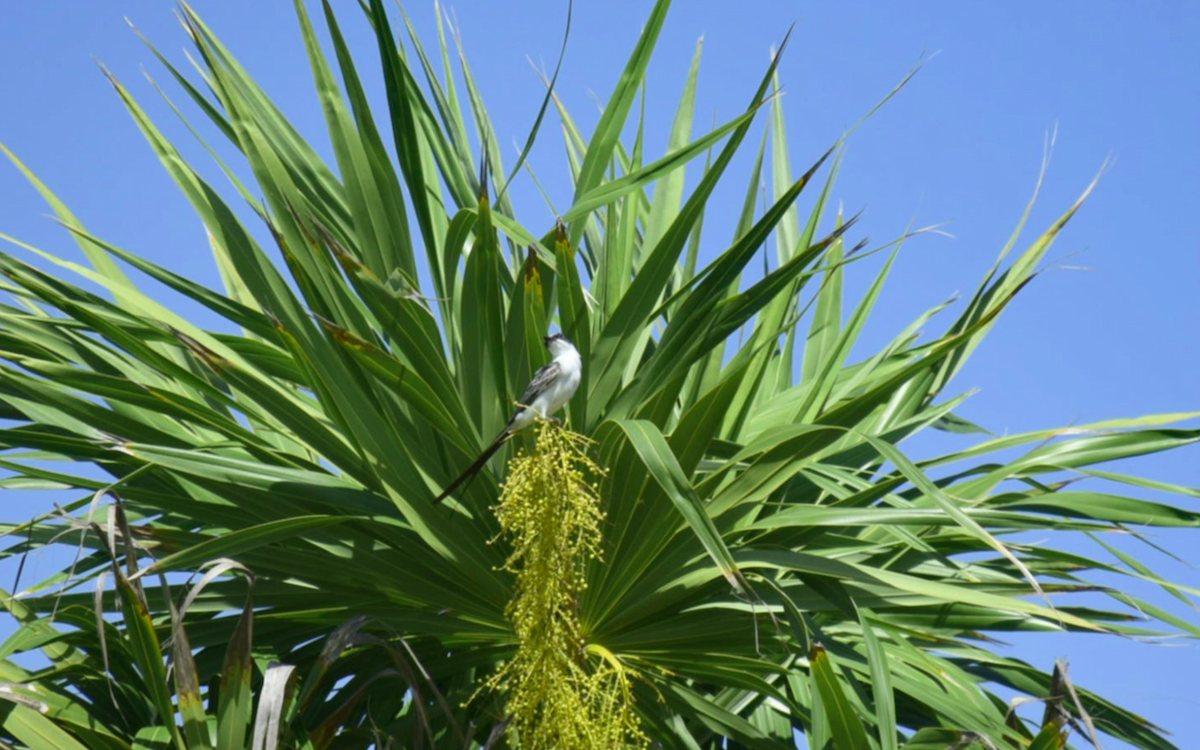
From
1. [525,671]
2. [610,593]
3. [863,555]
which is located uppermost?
[863,555]

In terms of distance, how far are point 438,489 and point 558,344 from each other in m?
0.46

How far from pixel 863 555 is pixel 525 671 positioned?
128cm

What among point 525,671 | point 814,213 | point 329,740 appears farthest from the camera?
point 814,213

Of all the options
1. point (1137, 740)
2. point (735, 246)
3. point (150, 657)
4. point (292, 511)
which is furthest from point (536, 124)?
point (1137, 740)

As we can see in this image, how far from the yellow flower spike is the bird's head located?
37 centimetres

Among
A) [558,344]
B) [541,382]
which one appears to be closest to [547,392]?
[541,382]

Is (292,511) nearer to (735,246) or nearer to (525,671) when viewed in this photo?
(525,671)

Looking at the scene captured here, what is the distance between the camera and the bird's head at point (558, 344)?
9.89 feet

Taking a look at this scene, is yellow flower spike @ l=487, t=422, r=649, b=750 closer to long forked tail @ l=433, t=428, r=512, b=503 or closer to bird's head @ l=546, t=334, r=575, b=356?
long forked tail @ l=433, t=428, r=512, b=503

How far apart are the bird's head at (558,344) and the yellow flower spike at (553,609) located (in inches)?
14.4

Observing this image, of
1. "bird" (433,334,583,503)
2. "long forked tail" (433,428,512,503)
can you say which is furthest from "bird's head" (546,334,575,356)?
"long forked tail" (433,428,512,503)

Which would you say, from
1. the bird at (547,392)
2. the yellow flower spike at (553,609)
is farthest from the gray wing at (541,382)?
the yellow flower spike at (553,609)

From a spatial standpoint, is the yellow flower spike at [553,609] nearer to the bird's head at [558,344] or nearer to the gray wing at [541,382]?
the gray wing at [541,382]

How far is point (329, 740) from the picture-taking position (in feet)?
10.4
